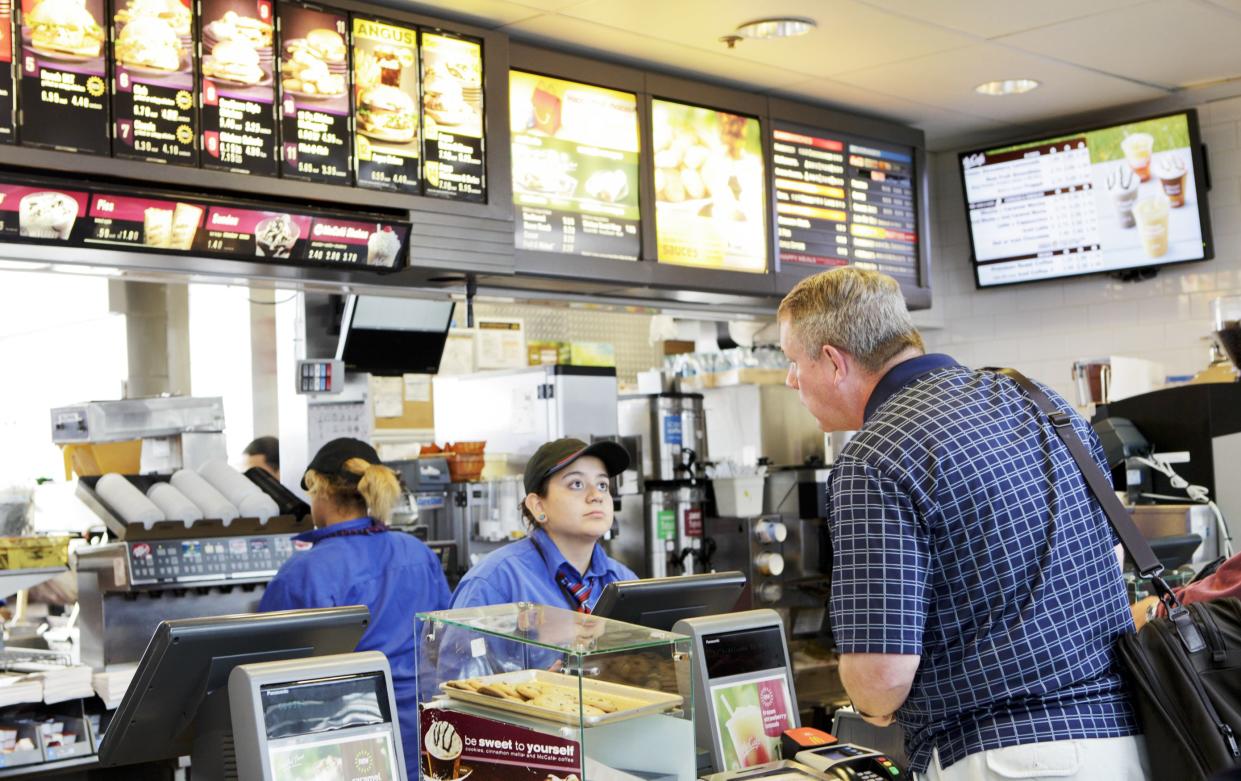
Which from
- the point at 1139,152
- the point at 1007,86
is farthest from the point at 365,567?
the point at 1139,152

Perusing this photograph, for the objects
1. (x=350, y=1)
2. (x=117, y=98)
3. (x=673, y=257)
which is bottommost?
(x=673, y=257)

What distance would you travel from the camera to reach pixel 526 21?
467 centimetres

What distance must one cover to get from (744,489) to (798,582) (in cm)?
52

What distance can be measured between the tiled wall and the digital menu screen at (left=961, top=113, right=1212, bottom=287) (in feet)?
0.74

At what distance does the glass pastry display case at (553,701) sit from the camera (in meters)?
1.67

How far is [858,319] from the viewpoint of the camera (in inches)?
83.0

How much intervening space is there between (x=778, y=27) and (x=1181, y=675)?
11.1 ft

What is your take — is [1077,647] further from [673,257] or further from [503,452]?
[503,452]

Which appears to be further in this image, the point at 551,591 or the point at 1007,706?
the point at 551,591

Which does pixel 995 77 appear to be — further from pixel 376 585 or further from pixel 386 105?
pixel 376 585

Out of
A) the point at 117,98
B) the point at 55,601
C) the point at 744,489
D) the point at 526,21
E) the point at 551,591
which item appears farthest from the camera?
the point at 744,489

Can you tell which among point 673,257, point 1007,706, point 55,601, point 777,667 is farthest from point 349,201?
point 1007,706

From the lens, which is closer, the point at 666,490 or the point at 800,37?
the point at 800,37

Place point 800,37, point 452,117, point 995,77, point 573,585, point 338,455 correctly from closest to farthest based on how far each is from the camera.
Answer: point 573,585, point 338,455, point 452,117, point 800,37, point 995,77
